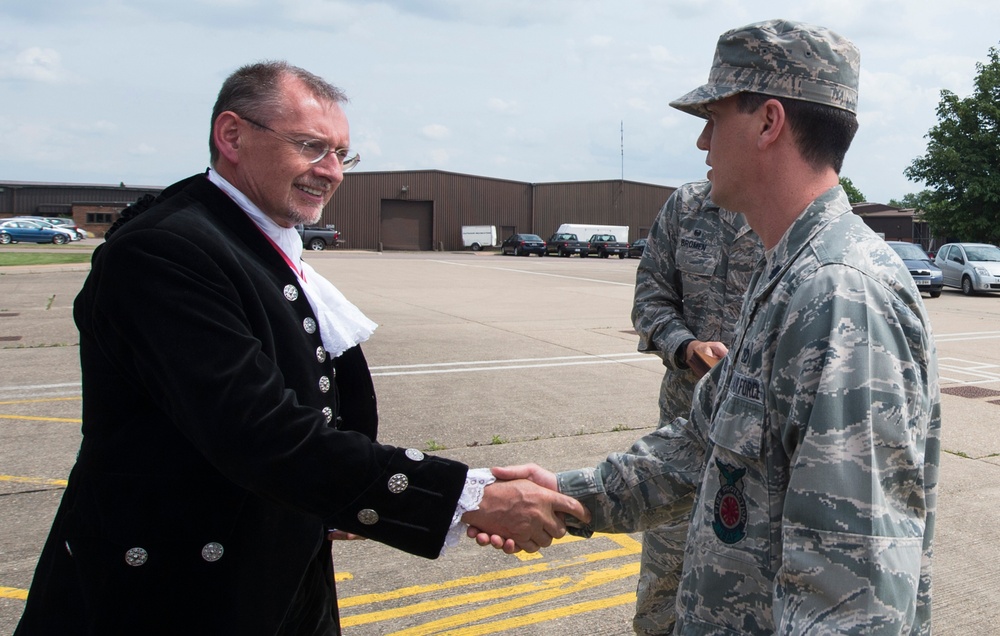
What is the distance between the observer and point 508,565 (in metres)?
4.25

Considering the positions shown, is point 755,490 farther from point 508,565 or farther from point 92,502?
point 508,565

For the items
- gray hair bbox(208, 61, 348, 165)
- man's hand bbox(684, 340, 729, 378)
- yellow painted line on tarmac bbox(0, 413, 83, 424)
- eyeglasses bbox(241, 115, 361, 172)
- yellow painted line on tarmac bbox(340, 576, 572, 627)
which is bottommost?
yellow painted line on tarmac bbox(340, 576, 572, 627)

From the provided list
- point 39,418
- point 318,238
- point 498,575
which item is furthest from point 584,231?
point 498,575

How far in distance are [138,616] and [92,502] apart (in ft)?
0.88

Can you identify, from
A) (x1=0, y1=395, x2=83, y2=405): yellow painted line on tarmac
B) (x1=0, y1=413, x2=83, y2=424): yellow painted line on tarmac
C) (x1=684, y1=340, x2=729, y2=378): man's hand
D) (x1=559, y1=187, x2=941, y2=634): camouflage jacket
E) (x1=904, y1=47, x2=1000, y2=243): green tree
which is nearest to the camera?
(x1=559, y1=187, x2=941, y2=634): camouflage jacket

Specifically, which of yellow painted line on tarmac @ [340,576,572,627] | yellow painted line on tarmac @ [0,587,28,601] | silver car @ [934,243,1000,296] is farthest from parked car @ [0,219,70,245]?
yellow painted line on tarmac @ [340,576,572,627]

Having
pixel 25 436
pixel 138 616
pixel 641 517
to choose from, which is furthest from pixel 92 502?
pixel 25 436

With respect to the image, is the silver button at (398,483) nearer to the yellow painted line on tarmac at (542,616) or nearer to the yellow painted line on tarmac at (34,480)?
the yellow painted line on tarmac at (542,616)

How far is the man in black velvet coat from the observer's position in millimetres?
1799

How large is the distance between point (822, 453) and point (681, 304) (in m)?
2.18

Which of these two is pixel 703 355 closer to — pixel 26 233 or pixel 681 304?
pixel 681 304

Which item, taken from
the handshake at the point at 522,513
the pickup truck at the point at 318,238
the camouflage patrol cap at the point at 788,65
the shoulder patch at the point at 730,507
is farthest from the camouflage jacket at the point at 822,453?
the pickup truck at the point at 318,238

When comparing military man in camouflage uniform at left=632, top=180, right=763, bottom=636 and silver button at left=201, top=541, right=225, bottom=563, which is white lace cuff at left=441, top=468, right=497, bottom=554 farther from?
military man in camouflage uniform at left=632, top=180, right=763, bottom=636

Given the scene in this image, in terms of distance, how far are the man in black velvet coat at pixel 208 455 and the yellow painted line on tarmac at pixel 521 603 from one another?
5.10ft
